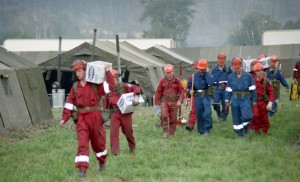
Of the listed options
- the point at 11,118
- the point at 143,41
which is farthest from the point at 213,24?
the point at 11,118

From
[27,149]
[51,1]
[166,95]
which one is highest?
[51,1]

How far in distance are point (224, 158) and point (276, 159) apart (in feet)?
3.04

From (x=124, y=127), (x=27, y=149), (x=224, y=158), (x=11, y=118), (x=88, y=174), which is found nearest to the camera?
(x=88, y=174)

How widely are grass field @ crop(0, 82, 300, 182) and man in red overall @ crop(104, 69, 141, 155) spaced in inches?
14.8

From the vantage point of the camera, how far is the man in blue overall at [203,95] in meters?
13.6

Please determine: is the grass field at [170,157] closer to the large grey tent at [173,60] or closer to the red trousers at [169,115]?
the red trousers at [169,115]

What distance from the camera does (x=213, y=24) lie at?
198 metres

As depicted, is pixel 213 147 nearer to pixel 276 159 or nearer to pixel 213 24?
pixel 276 159

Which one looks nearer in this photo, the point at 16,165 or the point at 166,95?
the point at 16,165

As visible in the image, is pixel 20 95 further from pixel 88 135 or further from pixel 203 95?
pixel 88 135

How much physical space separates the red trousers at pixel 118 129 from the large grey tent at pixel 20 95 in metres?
4.44

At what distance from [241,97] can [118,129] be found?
316 cm

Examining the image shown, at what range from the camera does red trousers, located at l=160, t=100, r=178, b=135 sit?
1346 cm

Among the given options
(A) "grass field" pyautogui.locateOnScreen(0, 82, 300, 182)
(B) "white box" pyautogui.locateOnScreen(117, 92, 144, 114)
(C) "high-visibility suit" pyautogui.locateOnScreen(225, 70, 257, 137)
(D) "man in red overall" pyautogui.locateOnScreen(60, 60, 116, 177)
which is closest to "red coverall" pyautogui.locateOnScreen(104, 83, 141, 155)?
(B) "white box" pyautogui.locateOnScreen(117, 92, 144, 114)
